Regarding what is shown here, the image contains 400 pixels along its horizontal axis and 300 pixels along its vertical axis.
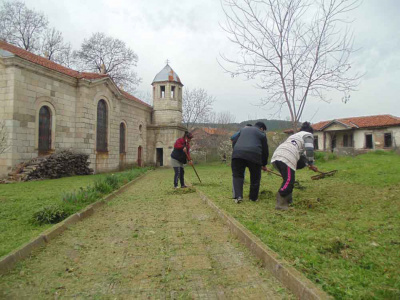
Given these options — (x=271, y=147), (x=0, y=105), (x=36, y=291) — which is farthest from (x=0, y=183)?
(x=271, y=147)

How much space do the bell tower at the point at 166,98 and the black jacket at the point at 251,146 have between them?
2202 cm

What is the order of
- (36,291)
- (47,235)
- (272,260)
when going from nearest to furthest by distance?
(36,291) → (272,260) → (47,235)

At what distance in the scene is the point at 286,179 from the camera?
5297 millimetres

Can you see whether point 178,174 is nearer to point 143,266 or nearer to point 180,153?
point 180,153

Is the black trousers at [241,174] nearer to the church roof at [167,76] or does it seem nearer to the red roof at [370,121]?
the church roof at [167,76]

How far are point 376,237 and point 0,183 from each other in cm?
1439

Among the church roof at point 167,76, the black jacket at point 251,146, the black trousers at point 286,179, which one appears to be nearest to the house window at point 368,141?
the church roof at point 167,76

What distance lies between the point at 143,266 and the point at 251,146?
12.2ft

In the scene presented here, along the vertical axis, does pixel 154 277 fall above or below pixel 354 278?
below

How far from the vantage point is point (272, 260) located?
8.99ft

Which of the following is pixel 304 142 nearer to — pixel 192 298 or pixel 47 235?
pixel 192 298

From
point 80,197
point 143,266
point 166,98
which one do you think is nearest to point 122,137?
point 166,98

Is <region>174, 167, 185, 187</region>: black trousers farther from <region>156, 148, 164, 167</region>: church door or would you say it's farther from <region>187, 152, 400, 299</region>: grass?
<region>156, 148, 164, 167</region>: church door

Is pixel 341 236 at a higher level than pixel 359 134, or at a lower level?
lower
